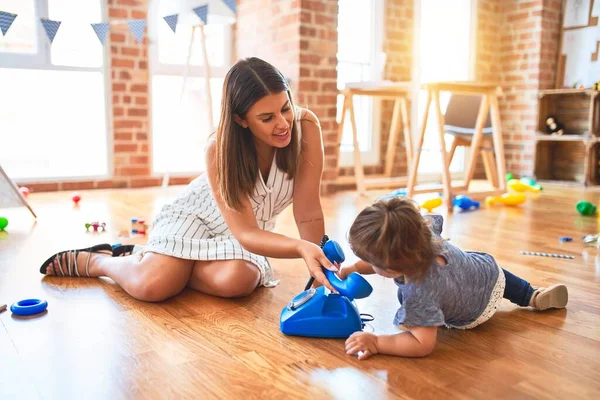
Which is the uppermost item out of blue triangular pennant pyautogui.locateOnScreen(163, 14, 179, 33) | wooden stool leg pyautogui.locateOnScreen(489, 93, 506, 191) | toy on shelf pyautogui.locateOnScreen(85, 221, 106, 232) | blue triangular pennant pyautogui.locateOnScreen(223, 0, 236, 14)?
blue triangular pennant pyautogui.locateOnScreen(223, 0, 236, 14)

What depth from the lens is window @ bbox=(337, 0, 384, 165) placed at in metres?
4.36

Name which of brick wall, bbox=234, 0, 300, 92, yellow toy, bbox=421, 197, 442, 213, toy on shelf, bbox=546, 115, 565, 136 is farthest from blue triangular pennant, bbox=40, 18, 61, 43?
toy on shelf, bbox=546, 115, 565, 136

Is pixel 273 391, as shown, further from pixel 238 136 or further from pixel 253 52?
pixel 253 52

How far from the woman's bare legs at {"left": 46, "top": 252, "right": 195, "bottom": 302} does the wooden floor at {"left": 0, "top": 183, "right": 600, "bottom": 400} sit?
0.03 metres

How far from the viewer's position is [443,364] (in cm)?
108

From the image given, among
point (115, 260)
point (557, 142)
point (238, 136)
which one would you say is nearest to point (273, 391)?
point (238, 136)

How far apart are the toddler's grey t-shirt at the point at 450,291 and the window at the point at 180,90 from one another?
9.25 ft

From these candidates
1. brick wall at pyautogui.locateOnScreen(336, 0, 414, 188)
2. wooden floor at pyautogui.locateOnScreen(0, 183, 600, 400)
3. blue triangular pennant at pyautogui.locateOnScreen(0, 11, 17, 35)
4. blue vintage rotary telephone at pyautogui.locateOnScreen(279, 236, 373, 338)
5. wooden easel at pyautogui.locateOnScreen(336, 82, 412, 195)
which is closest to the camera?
wooden floor at pyautogui.locateOnScreen(0, 183, 600, 400)

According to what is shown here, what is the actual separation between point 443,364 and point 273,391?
0.34 metres

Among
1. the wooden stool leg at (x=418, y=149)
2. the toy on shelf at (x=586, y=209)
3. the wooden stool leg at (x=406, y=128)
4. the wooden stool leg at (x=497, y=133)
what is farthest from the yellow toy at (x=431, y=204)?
the wooden stool leg at (x=406, y=128)

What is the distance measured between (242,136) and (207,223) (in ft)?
1.17

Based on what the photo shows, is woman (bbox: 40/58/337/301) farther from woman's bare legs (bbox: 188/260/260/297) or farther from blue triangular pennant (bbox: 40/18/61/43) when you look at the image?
→ blue triangular pennant (bbox: 40/18/61/43)

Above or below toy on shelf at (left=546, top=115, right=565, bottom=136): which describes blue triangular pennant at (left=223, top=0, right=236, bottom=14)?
above

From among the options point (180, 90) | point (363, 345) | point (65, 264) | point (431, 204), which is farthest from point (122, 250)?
point (180, 90)
